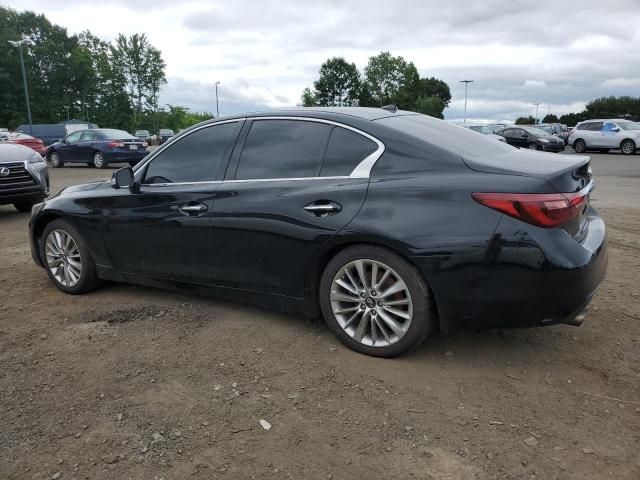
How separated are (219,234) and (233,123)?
0.84 metres

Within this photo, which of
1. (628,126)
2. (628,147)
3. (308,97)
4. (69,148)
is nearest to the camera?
(69,148)

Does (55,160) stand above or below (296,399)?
above

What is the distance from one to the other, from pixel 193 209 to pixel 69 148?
1948 cm

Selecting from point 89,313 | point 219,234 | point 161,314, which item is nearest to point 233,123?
point 219,234

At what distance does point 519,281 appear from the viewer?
9.64 feet

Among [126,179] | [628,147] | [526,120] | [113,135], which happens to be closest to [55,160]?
[113,135]

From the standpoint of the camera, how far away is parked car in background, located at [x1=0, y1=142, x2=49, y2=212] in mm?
8547

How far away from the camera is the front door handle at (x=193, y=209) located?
3951mm

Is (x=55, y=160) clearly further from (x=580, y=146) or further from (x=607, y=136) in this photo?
(x=607, y=136)

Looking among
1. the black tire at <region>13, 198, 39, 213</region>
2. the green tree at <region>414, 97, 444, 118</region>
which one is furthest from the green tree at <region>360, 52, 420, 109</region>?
the black tire at <region>13, 198, 39, 213</region>

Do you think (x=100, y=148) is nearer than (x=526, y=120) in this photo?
Yes

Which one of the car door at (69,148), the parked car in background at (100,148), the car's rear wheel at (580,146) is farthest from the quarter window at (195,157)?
the car's rear wheel at (580,146)

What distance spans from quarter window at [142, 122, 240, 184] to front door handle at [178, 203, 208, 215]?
203 millimetres

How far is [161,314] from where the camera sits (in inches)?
168
